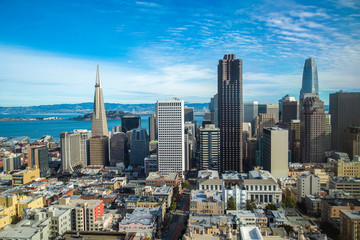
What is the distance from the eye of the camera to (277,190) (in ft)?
72.2

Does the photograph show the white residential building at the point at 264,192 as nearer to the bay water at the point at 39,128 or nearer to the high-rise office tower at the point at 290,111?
the high-rise office tower at the point at 290,111

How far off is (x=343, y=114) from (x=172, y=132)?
2283cm

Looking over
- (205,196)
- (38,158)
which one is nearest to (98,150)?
(38,158)

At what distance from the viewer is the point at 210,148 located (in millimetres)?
31547

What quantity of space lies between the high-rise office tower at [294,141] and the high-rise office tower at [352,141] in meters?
5.16

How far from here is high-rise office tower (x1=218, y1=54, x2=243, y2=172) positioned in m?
32.6

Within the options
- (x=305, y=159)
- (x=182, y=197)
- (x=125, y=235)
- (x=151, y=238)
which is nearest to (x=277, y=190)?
(x=182, y=197)

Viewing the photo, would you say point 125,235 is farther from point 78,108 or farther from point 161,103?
point 78,108

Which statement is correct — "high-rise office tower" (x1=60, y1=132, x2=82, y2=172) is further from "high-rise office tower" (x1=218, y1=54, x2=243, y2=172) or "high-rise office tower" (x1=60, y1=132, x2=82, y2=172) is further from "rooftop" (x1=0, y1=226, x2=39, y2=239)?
"rooftop" (x1=0, y1=226, x2=39, y2=239)

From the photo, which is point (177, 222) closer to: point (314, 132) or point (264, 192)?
point (264, 192)

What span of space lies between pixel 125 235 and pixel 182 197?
10.9 metres

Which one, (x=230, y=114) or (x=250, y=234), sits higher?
(x=230, y=114)

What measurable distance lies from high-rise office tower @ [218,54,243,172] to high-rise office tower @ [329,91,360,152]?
1388 cm

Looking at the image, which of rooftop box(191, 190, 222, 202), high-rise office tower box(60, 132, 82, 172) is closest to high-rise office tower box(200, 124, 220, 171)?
rooftop box(191, 190, 222, 202)
